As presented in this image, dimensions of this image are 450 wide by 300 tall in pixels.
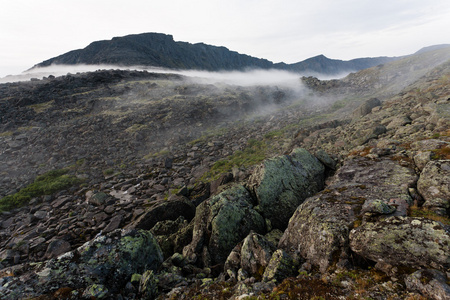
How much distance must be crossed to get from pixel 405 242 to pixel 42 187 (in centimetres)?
3358

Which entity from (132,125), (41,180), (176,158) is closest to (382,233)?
(176,158)

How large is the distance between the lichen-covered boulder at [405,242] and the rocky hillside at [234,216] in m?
0.03

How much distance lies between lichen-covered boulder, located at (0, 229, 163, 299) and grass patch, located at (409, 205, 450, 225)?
1228 cm

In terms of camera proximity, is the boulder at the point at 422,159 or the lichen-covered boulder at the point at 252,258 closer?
the lichen-covered boulder at the point at 252,258

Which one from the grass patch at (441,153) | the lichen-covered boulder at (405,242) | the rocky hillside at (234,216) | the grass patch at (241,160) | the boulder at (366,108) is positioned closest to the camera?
the lichen-covered boulder at (405,242)

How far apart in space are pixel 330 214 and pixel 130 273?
10.0 meters

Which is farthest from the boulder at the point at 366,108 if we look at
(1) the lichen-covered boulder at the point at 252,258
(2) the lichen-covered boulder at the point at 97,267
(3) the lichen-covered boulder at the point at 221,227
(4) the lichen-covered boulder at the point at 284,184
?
(2) the lichen-covered boulder at the point at 97,267

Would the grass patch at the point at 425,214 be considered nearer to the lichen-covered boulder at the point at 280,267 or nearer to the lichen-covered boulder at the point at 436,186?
the lichen-covered boulder at the point at 436,186

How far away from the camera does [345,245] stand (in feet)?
24.6

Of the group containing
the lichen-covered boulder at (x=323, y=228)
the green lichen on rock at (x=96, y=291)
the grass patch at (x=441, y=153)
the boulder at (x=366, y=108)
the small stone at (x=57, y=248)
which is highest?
the boulder at (x=366, y=108)

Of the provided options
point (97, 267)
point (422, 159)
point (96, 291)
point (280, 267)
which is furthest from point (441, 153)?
point (97, 267)

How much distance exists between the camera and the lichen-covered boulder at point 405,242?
18.6 ft

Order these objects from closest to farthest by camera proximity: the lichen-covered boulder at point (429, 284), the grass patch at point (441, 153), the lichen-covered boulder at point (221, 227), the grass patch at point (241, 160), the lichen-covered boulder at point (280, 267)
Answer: the lichen-covered boulder at point (429, 284) < the lichen-covered boulder at point (280, 267) < the grass patch at point (441, 153) < the lichen-covered boulder at point (221, 227) < the grass patch at point (241, 160)

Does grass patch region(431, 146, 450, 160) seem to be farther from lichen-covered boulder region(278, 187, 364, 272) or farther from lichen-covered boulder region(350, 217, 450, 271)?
lichen-covered boulder region(350, 217, 450, 271)
